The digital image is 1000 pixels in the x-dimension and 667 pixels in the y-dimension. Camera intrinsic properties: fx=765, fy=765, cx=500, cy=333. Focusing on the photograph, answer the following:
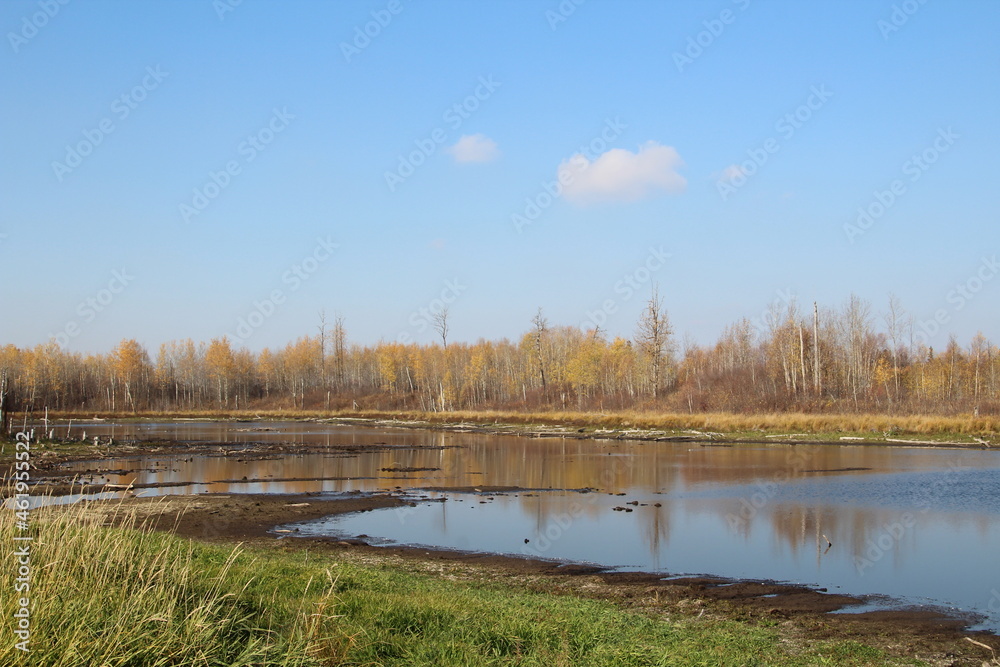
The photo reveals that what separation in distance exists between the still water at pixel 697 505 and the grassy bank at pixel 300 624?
4.60 m

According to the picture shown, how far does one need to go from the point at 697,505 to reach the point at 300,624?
55.8ft

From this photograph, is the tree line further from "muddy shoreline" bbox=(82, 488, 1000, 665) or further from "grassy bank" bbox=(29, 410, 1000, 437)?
"muddy shoreline" bbox=(82, 488, 1000, 665)

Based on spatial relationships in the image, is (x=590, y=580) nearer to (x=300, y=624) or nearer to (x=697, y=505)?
(x=300, y=624)

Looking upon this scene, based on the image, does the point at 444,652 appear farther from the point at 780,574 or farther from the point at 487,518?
the point at 487,518

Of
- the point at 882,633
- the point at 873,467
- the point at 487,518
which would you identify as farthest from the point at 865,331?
the point at 882,633

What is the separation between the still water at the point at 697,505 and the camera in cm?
1482

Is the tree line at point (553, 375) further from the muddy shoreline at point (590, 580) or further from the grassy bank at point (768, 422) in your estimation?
the muddy shoreline at point (590, 580)

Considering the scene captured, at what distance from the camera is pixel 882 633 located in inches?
402

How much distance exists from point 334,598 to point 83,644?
10.3ft

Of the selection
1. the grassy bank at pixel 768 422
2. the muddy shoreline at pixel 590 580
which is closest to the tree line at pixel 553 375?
the grassy bank at pixel 768 422

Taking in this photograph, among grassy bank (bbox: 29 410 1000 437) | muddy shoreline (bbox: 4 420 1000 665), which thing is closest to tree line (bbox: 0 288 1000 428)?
grassy bank (bbox: 29 410 1000 437)

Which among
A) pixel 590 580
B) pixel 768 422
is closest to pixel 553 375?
pixel 768 422

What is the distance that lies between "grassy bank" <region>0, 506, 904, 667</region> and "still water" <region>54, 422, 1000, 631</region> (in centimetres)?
460

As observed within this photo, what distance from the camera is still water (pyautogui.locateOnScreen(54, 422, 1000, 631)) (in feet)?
48.6
